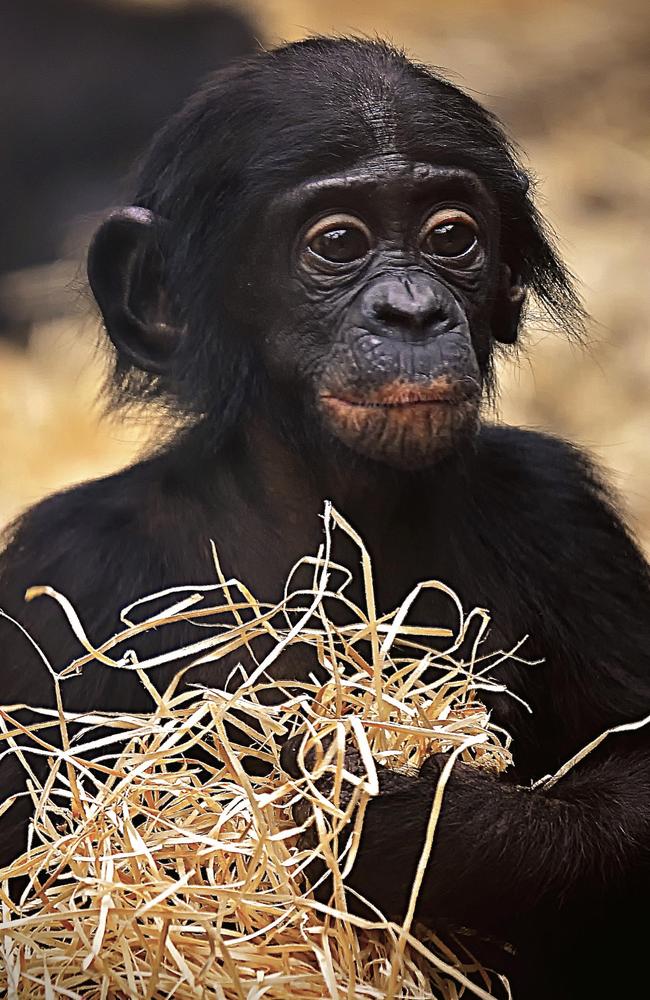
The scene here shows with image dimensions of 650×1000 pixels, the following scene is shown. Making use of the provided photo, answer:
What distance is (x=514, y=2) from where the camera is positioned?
364 centimetres

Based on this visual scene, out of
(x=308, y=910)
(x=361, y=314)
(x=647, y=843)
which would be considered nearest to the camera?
(x=308, y=910)

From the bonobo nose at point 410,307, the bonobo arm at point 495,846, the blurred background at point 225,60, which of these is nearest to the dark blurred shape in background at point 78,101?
the blurred background at point 225,60

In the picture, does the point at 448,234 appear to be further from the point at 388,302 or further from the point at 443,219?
the point at 388,302

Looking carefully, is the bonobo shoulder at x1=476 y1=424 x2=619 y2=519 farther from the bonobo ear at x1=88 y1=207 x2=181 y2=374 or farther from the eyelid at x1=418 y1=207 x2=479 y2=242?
the bonobo ear at x1=88 y1=207 x2=181 y2=374

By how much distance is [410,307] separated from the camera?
2.07 m

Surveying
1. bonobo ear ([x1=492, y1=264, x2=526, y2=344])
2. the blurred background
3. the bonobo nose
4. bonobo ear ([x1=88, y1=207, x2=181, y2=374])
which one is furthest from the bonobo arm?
the blurred background

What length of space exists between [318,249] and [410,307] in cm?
27

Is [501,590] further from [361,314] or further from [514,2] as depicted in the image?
[514,2]

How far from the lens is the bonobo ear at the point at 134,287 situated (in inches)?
92.9

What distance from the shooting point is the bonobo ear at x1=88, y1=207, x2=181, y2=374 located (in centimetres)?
236

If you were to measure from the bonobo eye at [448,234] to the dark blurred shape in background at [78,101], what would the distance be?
137 centimetres

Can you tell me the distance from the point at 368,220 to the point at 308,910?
3.93ft

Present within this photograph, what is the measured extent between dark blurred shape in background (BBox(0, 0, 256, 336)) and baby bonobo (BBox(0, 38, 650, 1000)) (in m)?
1.14

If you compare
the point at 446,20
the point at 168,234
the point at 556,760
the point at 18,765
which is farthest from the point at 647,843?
the point at 446,20
